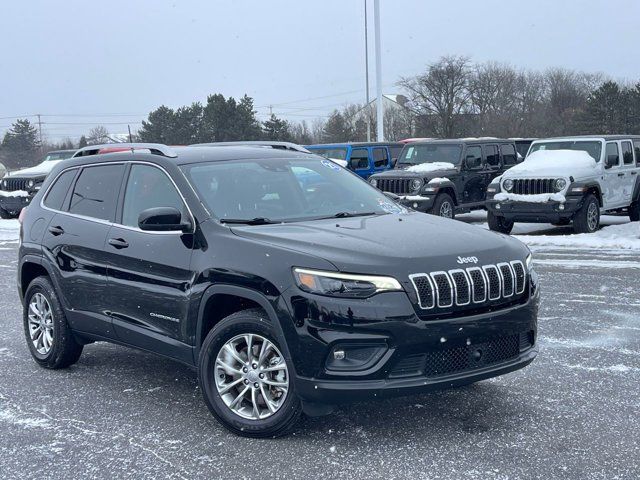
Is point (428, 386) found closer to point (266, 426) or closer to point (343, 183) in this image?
point (266, 426)

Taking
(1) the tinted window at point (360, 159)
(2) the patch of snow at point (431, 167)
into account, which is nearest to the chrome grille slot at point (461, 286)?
(2) the patch of snow at point (431, 167)

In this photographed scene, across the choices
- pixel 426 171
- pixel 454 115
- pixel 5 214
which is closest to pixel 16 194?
pixel 5 214

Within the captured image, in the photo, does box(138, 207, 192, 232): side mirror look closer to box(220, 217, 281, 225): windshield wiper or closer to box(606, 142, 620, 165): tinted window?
box(220, 217, 281, 225): windshield wiper

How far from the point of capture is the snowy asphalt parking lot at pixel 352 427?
13.6 feet

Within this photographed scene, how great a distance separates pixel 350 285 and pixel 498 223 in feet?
40.1

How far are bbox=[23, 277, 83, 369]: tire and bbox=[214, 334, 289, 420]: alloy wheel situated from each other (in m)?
2.00

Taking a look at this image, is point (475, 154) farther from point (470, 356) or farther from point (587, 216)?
point (470, 356)

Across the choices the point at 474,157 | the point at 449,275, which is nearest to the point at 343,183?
the point at 449,275

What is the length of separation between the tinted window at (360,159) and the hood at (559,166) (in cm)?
561

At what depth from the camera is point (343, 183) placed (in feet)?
19.3

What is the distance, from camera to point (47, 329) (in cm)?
636

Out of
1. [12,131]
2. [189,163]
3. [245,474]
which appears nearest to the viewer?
[245,474]

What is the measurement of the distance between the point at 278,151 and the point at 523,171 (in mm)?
10242

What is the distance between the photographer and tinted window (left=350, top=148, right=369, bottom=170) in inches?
808
